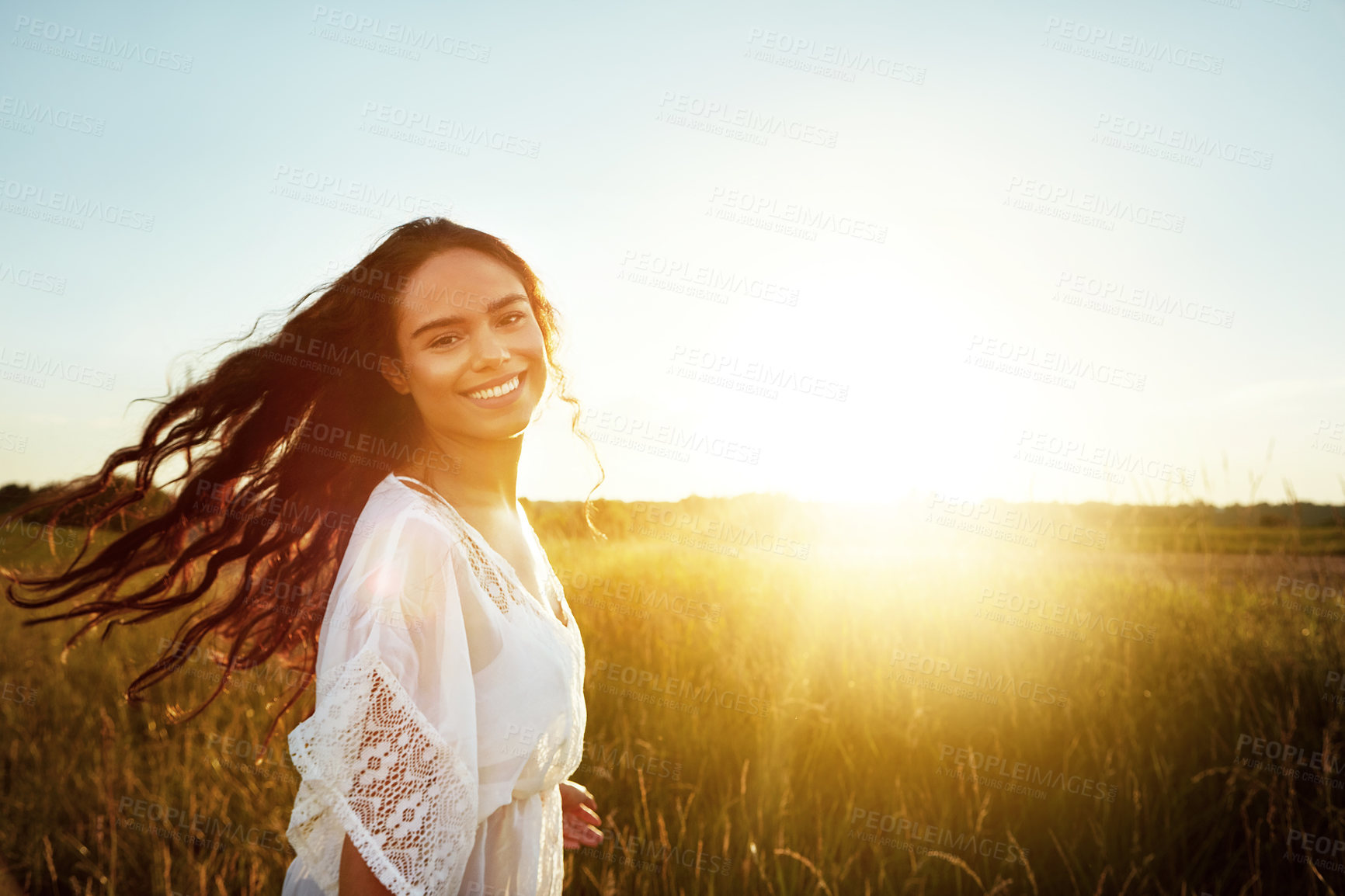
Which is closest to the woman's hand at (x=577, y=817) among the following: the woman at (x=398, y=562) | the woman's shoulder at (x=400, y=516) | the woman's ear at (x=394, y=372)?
the woman at (x=398, y=562)

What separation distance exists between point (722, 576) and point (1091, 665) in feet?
8.20

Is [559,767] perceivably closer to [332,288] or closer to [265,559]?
[265,559]

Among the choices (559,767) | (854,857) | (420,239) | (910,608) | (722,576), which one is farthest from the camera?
(722,576)

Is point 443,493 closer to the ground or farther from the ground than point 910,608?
farther from the ground

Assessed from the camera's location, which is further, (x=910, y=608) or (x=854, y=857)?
(x=910, y=608)

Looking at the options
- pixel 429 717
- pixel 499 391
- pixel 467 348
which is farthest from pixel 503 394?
pixel 429 717

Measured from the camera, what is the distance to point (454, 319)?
180cm

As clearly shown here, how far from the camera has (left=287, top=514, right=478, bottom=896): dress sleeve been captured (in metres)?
1.30

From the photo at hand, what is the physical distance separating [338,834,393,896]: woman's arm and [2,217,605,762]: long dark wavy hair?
923mm

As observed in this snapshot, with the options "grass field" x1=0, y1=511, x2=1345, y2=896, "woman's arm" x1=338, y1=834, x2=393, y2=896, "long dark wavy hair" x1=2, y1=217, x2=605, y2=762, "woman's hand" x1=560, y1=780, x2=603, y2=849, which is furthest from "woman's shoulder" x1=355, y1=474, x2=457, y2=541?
"grass field" x1=0, y1=511, x2=1345, y2=896

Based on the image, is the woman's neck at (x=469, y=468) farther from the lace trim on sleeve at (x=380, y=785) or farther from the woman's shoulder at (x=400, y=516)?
the lace trim on sleeve at (x=380, y=785)

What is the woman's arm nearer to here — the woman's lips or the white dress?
the white dress

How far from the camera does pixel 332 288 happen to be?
2.06 meters

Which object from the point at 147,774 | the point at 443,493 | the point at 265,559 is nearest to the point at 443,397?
the point at 443,493
